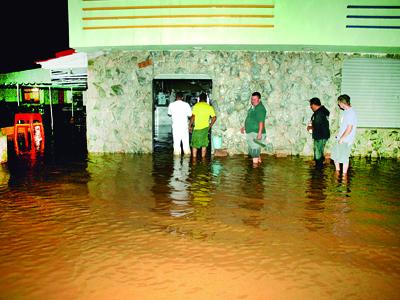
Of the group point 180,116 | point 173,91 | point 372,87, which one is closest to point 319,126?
point 372,87

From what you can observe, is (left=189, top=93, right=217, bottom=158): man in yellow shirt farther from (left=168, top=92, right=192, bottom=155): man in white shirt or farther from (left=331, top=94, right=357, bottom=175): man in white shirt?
(left=331, top=94, right=357, bottom=175): man in white shirt

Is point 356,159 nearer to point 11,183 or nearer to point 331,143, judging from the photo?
point 331,143

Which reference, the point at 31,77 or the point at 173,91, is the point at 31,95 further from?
the point at 173,91

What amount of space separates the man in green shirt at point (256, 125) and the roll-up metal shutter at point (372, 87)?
4.04 m

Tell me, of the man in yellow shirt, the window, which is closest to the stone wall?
the man in yellow shirt

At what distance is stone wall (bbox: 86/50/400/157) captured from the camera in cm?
1155

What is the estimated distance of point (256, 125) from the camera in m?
9.49

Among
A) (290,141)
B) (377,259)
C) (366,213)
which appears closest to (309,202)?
(366,213)

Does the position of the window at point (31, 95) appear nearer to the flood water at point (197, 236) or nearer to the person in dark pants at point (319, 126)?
the flood water at point (197, 236)

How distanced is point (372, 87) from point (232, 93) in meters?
4.66

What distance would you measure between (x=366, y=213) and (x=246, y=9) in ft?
22.9

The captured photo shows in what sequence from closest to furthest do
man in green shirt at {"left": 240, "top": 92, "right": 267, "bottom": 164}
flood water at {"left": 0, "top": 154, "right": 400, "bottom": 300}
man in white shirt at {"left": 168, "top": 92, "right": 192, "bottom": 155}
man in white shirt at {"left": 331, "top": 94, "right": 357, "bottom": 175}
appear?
flood water at {"left": 0, "top": 154, "right": 400, "bottom": 300}
man in white shirt at {"left": 331, "top": 94, "right": 357, "bottom": 175}
man in green shirt at {"left": 240, "top": 92, "right": 267, "bottom": 164}
man in white shirt at {"left": 168, "top": 92, "right": 192, "bottom": 155}

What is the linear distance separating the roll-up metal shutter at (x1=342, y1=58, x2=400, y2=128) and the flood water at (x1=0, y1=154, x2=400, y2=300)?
4.03 m

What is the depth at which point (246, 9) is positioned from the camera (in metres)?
10.3
